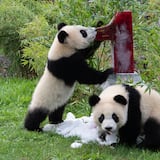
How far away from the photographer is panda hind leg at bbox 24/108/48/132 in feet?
18.3

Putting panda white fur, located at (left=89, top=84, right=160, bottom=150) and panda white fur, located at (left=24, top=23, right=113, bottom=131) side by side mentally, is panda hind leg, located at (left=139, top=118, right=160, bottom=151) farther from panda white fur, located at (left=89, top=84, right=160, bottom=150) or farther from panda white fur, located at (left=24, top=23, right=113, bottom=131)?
panda white fur, located at (left=24, top=23, right=113, bottom=131)

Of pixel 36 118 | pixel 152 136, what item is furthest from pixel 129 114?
pixel 36 118

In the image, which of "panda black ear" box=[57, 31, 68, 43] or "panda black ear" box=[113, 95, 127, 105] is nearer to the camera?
"panda black ear" box=[113, 95, 127, 105]

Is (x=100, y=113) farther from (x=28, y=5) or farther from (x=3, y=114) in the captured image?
(x=28, y=5)

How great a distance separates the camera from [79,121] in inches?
226

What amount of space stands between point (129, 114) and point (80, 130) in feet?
2.82

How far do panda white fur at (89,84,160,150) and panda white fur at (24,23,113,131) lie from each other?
46 centimetres

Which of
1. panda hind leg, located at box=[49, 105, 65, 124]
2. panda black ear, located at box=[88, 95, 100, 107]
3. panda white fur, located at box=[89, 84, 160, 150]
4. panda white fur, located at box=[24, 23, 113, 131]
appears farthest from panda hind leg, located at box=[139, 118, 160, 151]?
panda hind leg, located at box=[49, 105, 65, 124]

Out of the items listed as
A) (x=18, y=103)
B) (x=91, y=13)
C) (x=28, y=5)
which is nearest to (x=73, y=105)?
(x=18, y=103)

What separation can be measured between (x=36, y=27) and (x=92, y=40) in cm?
246

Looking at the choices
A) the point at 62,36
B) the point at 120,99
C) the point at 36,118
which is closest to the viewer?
the point at 120,99

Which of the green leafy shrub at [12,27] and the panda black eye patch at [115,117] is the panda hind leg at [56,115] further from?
the green leafy shrub at [12,27]

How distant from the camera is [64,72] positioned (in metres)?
5.35

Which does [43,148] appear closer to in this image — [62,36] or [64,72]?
[64,72]
